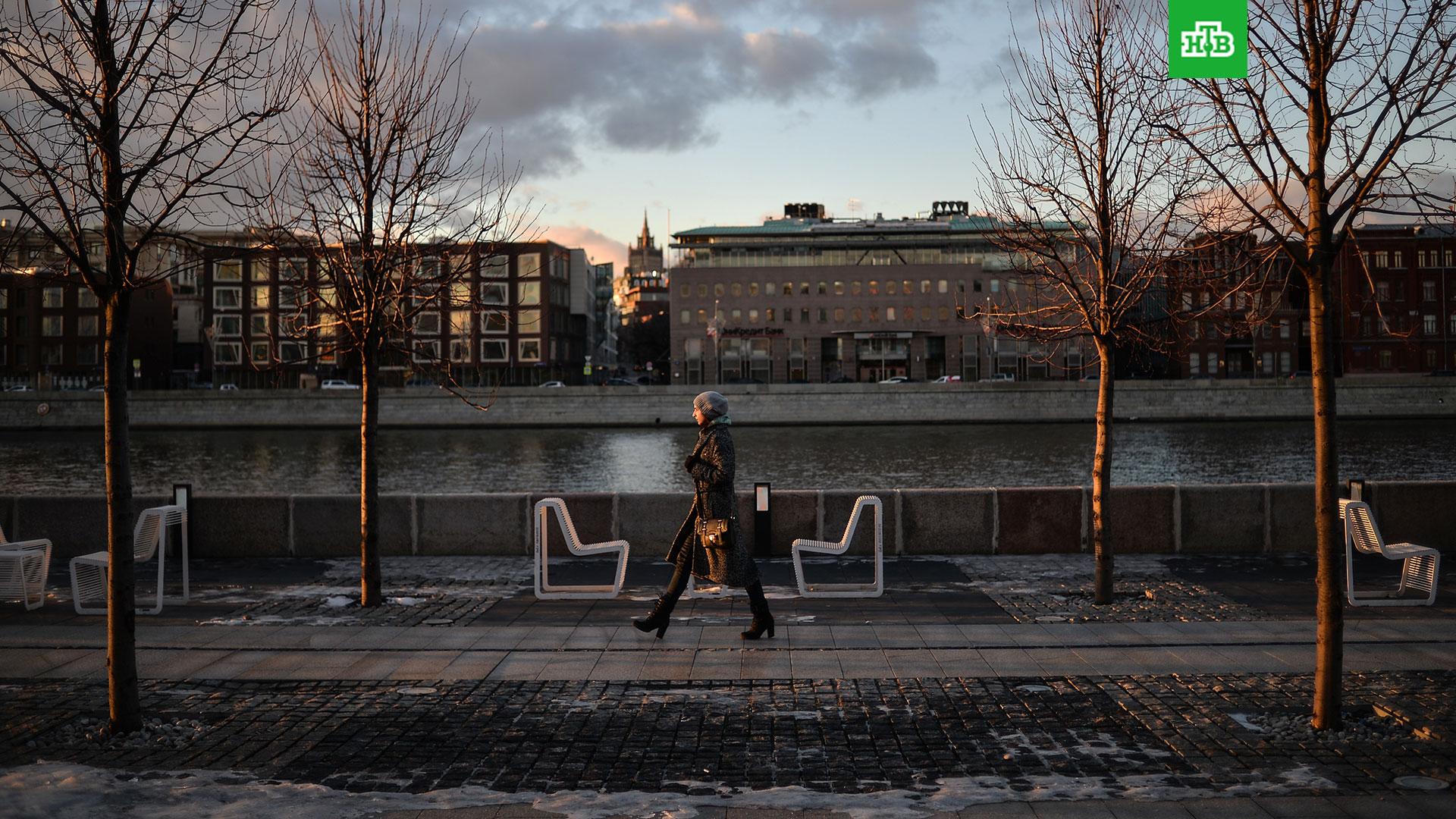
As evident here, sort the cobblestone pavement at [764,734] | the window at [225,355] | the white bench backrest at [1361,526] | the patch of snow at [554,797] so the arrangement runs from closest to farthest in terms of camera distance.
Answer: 1. the patch of snow at [554,797]
2. the cobblestone pavement at [764,734]
3. the white bench backrest at [1361,526]
4. the window at [225,355]

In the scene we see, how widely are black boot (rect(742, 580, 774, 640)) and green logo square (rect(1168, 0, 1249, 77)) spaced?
4.73 meters

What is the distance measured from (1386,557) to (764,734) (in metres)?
7.16

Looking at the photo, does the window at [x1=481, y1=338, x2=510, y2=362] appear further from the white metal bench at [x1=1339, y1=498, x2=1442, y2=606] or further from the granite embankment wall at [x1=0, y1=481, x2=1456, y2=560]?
the white metal bench at [x1=1339, y1=498, x2=1442, y2=606]

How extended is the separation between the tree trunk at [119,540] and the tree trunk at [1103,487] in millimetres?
7994

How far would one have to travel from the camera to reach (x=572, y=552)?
11195mm

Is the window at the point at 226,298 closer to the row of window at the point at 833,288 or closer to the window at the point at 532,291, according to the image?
the window at the point at 532,291

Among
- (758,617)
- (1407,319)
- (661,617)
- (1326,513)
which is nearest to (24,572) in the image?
(661,617)

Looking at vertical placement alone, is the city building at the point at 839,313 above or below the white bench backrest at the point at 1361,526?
above

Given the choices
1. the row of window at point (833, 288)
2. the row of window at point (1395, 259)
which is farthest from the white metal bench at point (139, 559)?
the row of window at point (833, 288)

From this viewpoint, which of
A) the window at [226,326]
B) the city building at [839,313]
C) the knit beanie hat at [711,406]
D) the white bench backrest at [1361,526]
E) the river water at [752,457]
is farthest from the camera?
the city building at [839,313]

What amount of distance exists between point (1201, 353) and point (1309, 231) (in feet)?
329

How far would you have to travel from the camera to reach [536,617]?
10.3 m

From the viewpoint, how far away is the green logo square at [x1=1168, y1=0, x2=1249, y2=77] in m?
7.11

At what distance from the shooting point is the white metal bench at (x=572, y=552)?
36.1 feet
